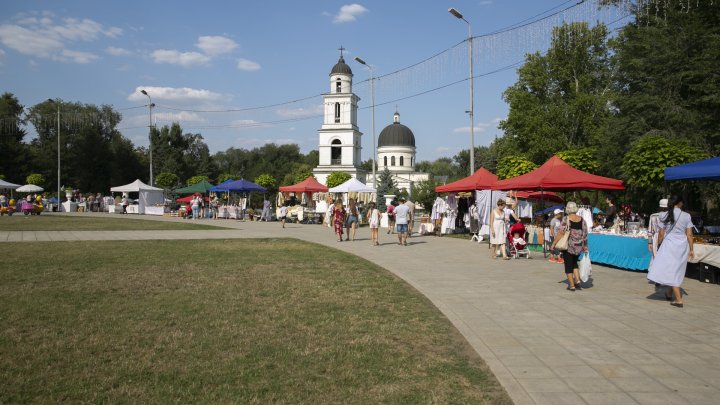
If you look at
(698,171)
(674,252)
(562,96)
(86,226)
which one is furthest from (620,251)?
(562,96)

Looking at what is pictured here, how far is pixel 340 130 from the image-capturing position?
2635 inches

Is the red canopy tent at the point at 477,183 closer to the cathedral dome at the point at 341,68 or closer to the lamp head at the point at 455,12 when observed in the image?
the lamp head at the point at 455,12

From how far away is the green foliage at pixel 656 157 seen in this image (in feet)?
60.0

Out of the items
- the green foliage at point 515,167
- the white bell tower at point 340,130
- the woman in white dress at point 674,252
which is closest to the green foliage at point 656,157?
the woman in white dress at point 674,252

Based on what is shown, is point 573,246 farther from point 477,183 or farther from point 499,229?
point 477,183

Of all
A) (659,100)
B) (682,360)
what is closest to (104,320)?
(682,360)

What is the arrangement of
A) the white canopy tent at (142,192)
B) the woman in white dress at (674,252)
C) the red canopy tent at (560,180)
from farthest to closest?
the white canopy tent at (142,192), the red canopy tent at (560,180), the woman in white dress at (674,252)

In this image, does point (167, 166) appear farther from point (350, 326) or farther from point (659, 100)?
point (350, 326)

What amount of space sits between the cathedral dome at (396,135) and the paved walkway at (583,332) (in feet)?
224

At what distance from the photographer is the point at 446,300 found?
8766 millimetres

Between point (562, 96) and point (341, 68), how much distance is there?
28.1m

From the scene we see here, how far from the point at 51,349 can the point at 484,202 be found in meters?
17.5

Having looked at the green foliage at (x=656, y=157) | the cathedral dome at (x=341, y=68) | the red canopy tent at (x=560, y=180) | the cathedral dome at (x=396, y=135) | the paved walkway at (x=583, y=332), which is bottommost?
the paved walkway at (x=583, y=332)

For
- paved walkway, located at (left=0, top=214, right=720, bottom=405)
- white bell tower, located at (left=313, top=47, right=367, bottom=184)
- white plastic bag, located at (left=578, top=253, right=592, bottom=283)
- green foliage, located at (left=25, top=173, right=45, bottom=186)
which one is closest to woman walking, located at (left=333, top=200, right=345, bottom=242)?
paved walkway, located at (left=0, top=214, right=720, bottom=405)
